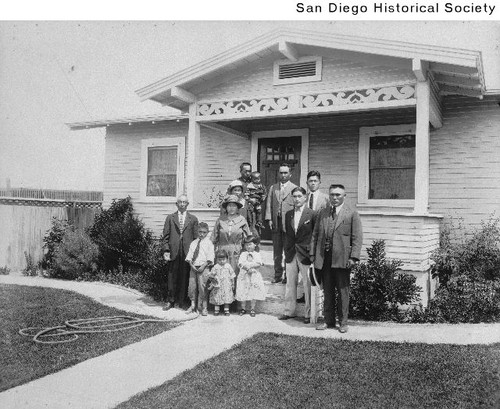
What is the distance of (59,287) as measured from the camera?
9125mm

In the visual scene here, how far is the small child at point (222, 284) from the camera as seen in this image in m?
7.01

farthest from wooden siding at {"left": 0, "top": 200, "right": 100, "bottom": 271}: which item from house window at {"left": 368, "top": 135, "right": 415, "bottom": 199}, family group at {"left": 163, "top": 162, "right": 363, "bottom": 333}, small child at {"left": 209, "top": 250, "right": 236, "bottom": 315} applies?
house window at {"left": 368, "top": 135, "right": 415, "bottom": 199}

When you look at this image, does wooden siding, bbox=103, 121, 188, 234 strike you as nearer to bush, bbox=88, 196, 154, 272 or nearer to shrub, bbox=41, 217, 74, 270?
bush, bbox=88, 196, 154, 272

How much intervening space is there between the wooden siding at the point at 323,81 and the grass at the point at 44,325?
4.60 m

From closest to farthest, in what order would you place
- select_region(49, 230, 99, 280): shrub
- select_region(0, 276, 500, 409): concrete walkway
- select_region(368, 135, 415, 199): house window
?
select_region(0, 276, 500, 409): concrete walkway, select_region(368, 135, 415, 199): house window, select_region(49, 230, 99, 280): shrub

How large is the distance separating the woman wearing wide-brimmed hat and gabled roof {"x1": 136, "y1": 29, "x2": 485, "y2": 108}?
10.0 feet

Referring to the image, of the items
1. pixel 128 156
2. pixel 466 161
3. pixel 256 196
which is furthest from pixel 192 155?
pixel 466 161

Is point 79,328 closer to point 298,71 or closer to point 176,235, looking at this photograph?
point 176,235

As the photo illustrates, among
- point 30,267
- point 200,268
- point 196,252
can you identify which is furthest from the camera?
point 30,267

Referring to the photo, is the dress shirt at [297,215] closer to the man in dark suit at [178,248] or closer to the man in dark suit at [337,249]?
the man in dark suit at [337,249]

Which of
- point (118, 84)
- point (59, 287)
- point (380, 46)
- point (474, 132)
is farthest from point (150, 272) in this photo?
point (474, 132)

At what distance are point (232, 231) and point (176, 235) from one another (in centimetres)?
91

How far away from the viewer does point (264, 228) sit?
28.7ft

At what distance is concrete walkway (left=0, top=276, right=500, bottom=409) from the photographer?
4.12 meters
